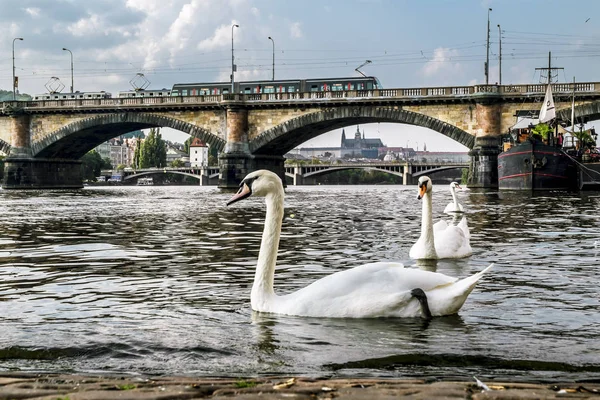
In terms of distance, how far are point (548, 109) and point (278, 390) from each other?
45.4m

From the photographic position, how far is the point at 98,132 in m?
65.0

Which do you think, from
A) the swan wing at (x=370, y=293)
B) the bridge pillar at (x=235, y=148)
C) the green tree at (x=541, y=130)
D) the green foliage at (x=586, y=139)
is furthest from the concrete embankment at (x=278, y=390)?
the bridge pillar at (x=235, y=148)

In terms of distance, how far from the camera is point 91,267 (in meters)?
9.99

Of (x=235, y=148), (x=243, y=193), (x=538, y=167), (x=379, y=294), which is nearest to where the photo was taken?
(x=379, y=294)

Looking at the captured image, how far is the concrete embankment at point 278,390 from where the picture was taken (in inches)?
135

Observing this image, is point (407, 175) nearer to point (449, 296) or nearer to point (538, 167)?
point (538, 167)

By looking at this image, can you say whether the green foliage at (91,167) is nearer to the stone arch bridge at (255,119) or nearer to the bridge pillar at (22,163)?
the stone arch bridge at (255,119)

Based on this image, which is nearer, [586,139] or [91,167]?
[586,139]

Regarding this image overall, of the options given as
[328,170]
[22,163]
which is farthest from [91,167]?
[22,163]

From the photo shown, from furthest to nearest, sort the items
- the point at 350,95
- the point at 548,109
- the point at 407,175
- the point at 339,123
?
the point at 407,175, the point at 339,123, the point at 350,95, the point at 548,109

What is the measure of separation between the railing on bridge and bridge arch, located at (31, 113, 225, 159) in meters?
1.09

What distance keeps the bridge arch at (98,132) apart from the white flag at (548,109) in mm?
23135

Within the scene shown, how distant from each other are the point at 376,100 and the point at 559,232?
122ft

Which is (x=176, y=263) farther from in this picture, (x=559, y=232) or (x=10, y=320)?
(x=559, y=232)
